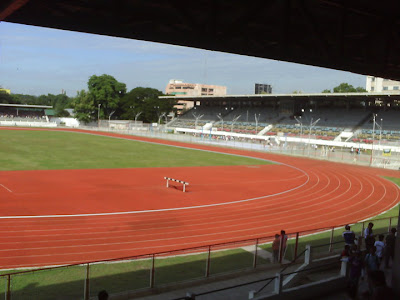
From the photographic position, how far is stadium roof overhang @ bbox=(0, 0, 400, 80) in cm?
771

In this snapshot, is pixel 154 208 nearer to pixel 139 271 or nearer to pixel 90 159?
pixel 139 271

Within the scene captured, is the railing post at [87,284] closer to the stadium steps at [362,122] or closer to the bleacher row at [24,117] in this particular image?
the stadium steps at [362,122]

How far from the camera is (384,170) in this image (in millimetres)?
46906

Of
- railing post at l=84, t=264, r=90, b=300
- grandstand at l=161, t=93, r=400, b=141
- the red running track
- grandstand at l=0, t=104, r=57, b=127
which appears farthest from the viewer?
grandstand at l=0, t=104, r=57, b=127

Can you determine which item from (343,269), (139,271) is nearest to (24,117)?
(139,271)

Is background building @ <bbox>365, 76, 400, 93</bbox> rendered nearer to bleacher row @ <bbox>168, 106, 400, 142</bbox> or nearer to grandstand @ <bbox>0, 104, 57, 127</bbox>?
bleacher row @ <bbox>168, 106, 400, 142</bbox>

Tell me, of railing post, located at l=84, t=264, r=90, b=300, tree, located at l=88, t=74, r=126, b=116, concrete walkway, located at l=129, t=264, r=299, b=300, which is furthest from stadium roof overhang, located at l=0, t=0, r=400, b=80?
tree, located at l=88, t=74, r=126, b=116

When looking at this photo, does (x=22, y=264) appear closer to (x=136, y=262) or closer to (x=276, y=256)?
(x=136, y=262)

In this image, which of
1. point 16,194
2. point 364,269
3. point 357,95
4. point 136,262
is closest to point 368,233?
point 364,269

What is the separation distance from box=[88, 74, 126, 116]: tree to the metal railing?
117 meters

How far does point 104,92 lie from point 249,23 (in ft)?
404

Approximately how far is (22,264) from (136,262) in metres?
4.43

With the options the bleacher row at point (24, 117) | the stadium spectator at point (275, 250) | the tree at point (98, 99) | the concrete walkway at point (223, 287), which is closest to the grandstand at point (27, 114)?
the bleacher row at point (24, 117)

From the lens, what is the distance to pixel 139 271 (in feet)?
39.8
